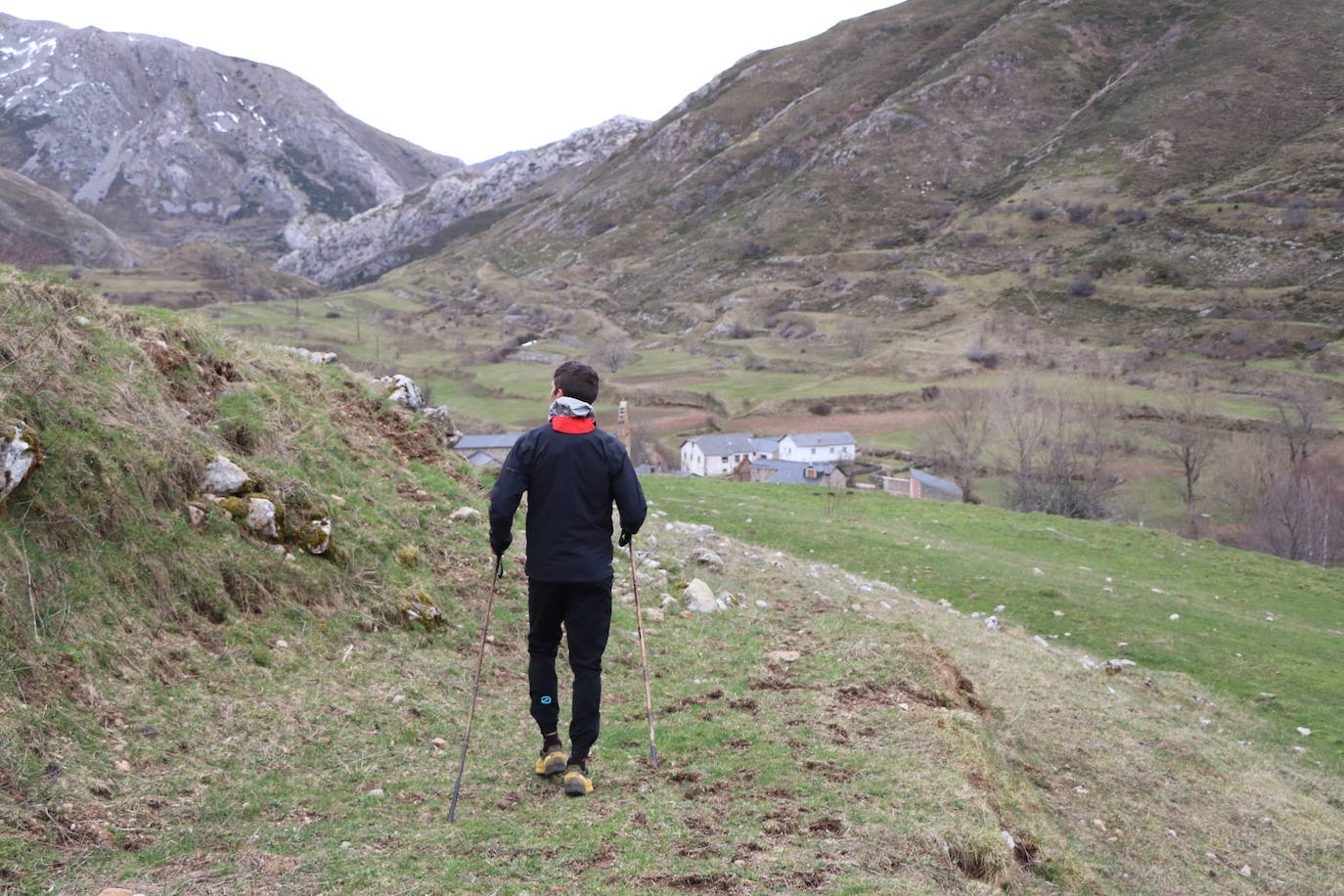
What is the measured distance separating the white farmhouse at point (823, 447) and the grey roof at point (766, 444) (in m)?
2.03

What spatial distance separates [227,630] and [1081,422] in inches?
2720

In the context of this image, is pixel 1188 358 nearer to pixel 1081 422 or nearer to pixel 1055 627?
pixel 1081 422

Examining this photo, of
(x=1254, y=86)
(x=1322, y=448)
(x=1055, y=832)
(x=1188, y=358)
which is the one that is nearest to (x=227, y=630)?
(x=1055, y=832)

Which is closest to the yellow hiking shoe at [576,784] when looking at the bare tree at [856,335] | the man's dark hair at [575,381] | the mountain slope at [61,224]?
the man's dark hair at [575,381]

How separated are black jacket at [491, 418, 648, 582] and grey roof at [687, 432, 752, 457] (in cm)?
7540

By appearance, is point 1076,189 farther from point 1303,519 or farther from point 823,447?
point 1303,519

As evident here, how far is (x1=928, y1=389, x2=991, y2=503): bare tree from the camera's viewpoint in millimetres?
61812

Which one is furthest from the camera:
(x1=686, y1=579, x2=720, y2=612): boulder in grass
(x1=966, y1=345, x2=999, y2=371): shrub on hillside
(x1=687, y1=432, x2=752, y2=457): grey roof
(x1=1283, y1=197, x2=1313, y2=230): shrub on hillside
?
(x1=1283, y1=197, x2=1313, y2=230): shrub on hillside

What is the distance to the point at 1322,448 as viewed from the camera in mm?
61438

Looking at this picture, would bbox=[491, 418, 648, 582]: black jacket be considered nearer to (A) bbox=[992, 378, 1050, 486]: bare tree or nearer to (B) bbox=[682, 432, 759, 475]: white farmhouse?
(A) bbox=[992, 378, 1050, 486]: bare tree

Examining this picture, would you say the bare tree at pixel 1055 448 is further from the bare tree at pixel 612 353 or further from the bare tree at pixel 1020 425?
the bare tree at pixel 612 353

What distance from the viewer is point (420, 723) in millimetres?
7484

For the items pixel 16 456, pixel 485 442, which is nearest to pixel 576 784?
pixel 16 456

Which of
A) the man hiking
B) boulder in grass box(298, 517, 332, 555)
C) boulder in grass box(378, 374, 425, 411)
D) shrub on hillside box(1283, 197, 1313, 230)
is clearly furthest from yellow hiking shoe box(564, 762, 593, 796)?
A: shrub on hillside box(1283, 197, 1313, 230)
